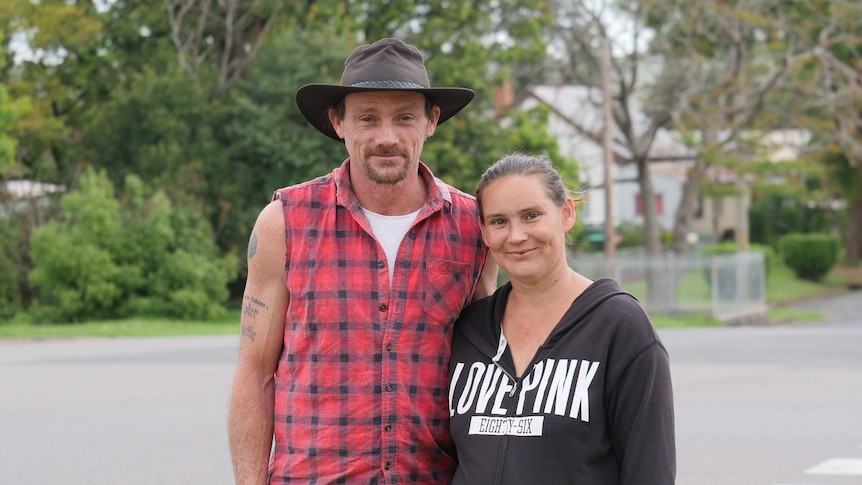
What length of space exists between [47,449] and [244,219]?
19.3 m

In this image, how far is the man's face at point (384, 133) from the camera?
10.6 ft

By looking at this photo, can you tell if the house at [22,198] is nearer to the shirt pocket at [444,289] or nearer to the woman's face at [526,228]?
the shirt pocket at [444,289]

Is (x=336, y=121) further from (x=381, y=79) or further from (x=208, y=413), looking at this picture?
(x=208, y=413)

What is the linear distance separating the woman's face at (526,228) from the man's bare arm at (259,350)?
64 cm

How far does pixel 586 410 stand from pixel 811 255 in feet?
140

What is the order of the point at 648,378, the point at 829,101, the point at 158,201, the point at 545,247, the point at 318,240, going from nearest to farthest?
the point at 648,378 < the point at 545,247 < the point at 318,240 < the point at 158,201 < the point at 829,101

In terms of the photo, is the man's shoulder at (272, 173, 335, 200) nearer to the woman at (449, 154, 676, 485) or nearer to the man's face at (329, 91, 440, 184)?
the man's face at (329, 91, 440, 184)

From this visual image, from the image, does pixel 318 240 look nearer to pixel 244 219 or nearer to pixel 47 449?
pixel 47 449

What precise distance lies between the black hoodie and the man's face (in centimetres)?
66

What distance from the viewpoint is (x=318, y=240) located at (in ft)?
10.6

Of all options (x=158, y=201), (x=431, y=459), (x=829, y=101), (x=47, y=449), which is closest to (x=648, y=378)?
(x=431, y=459)

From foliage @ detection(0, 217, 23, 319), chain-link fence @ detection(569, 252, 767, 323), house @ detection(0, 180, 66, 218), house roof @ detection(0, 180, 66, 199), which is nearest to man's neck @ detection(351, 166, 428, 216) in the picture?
foliage @ detection(0, 217, 23, 319)

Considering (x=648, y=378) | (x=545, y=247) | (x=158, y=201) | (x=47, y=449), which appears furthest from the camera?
(x=158, y=201)

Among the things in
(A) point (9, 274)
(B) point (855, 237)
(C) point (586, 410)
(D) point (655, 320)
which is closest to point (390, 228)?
(C) point (586, 410)
